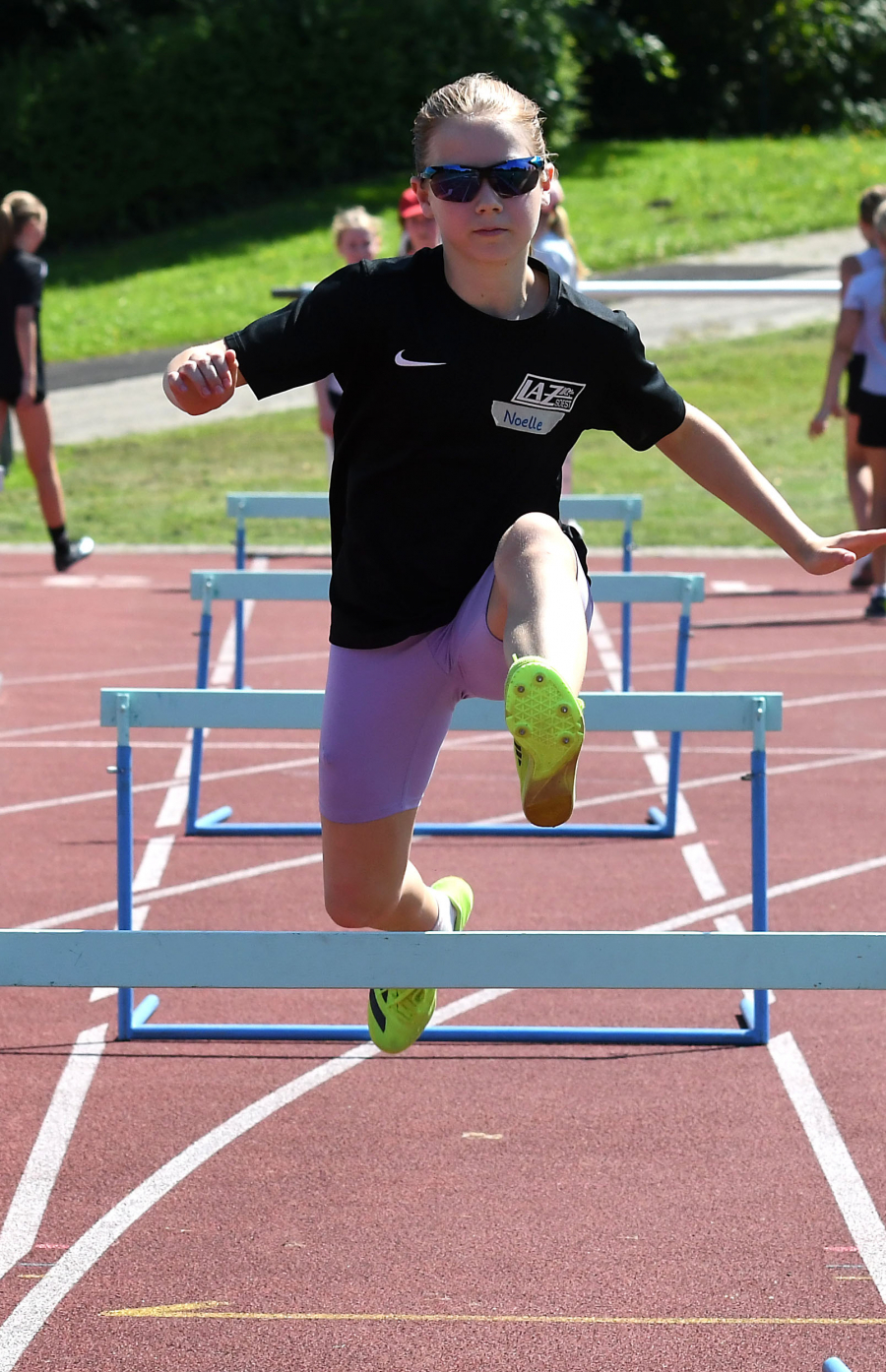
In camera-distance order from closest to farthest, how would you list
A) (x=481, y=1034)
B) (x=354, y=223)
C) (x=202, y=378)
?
1. (x=202, y=378)
2. (x=481, y=1034)
3. (x=354, y=223)

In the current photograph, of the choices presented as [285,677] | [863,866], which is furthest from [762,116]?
[863,866]

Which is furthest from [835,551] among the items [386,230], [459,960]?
[386,230]

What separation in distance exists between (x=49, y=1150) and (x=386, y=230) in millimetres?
25328

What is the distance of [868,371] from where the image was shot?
11133 mm

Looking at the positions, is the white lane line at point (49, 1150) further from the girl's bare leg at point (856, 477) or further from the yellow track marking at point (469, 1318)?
the girl's bare leg at point (856, 477)

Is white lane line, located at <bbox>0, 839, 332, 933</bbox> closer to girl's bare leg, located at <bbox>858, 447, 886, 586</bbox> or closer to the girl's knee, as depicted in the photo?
the girl's knee

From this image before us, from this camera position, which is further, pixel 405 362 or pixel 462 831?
pixel 462 831

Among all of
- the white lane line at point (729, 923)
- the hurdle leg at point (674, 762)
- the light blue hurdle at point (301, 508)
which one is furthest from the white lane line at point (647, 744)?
the white lane line at point (729, 923)

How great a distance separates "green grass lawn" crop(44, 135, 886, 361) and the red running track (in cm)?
1714

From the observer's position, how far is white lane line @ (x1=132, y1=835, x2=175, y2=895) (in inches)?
257

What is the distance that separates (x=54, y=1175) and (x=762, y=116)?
38.0m

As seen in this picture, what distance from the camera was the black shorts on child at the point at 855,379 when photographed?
11.3 meters

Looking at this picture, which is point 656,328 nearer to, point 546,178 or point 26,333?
point 26,333

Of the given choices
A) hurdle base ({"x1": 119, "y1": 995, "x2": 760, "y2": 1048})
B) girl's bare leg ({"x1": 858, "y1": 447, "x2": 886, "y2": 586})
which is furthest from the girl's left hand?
girl's bare leg ({"x1": 858, "y1": 447, "x2": 886, "y2": 586})
